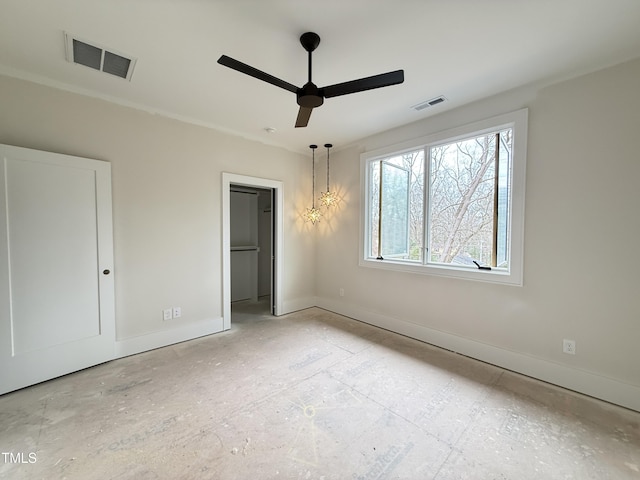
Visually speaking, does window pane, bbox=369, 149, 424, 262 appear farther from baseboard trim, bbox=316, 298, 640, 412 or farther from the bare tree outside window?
baseboard trim, bbox=316, 298, 640, 412

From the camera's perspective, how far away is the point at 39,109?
2361 mm

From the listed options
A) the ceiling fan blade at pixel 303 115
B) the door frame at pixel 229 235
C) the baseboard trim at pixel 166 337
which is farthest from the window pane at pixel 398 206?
the baseboard trim at pixel 166 337

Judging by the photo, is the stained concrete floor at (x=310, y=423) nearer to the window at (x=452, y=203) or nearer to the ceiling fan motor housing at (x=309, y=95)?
the window at (x=452, y=203)

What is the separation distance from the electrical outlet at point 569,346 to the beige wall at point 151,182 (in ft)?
12.3

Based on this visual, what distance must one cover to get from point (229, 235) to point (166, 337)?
144cm

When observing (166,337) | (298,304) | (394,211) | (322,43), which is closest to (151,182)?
(166,337)

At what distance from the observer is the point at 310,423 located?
185 cm

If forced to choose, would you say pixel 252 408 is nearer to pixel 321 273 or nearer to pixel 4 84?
pixel 321 273

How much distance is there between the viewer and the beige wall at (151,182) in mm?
2402

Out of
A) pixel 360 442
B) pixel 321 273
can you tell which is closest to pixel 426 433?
pixel 360 442

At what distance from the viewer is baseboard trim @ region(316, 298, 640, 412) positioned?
2.06 meters

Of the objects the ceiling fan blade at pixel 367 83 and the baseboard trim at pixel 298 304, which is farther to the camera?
the baseboard trim at pixel 298 304

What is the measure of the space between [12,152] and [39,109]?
0.49 meters

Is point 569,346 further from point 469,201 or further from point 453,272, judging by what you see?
point 469,201
